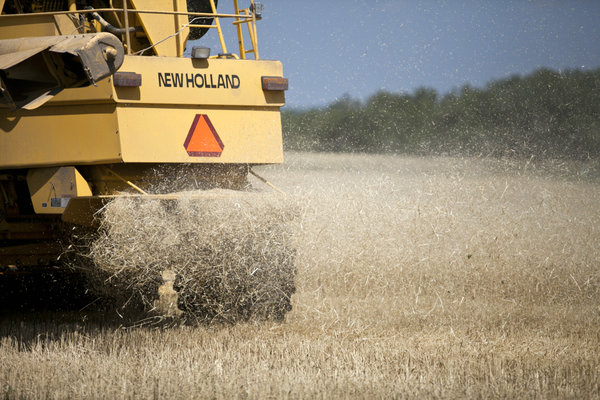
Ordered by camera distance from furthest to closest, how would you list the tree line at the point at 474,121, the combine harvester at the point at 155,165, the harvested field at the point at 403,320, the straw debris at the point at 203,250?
the tree line at the point at 474,121 < the combine harvester at the point at 155,165 < the straw debris at the point at 203,250 < the harvested field at the point at 403,320

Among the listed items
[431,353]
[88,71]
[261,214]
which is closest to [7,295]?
[261,214]

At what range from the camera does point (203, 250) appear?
5.39 meters

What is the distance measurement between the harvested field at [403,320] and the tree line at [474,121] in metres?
1.10

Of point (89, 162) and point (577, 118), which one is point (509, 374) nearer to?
point (89, 162)

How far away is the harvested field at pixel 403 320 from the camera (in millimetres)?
4465

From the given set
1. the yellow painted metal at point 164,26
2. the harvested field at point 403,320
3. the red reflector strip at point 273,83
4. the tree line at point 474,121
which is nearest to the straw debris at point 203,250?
the harvested field at point 403,320

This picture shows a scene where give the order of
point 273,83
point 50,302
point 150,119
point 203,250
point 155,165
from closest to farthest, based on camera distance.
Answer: point 203,250
point 150,119
point 155,165
point 273,83
point 50,302

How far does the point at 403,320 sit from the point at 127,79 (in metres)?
2.79

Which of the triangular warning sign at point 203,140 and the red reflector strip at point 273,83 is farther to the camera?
the red reflector strip at point 273,83

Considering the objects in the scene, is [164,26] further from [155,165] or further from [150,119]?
[155,165]

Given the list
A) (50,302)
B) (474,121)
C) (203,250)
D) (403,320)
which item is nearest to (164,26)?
(203,250)

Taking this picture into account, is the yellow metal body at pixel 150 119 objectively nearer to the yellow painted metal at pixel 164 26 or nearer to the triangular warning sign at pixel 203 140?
the triangular warning sign at pixel 203 140

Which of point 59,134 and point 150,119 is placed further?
point 150,119

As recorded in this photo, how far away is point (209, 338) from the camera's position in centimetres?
555
